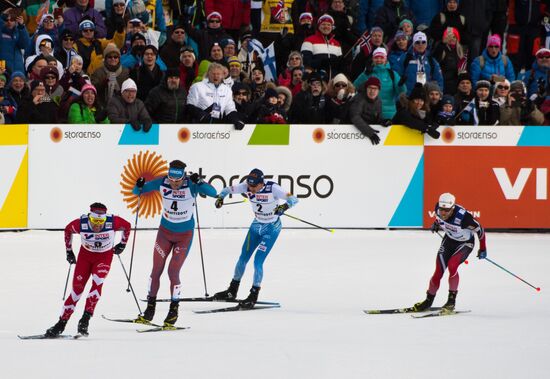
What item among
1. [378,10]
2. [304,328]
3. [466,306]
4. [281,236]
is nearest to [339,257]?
[281,236]

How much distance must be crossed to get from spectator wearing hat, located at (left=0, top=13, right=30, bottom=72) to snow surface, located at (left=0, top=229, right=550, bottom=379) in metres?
2.94

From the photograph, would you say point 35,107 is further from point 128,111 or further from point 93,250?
point 93,250

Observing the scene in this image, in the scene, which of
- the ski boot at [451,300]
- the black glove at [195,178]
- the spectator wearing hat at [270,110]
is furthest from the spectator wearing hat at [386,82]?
the black glove at [195,178]

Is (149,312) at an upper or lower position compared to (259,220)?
lower

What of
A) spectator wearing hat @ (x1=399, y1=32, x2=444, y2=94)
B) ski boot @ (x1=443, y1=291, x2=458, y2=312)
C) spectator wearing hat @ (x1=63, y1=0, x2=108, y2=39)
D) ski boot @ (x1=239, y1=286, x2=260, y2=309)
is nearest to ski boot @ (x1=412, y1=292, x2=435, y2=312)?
ski boot @ (x1=443, y1=291, x2=458, y2=312)

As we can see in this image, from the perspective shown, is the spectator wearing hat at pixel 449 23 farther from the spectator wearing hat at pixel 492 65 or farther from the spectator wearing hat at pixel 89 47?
the spectator wearing hat at pixel 89 47

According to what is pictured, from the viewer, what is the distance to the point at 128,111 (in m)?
18.9

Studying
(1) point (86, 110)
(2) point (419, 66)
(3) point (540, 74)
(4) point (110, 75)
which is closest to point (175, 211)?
(1) point (86, 110)

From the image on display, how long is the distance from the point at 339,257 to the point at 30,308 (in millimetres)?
5232

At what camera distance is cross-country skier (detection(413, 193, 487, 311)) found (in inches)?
556

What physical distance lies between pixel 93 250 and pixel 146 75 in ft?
23.7

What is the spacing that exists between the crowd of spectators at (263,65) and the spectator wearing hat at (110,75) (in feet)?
0.05

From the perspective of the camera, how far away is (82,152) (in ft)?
61.7

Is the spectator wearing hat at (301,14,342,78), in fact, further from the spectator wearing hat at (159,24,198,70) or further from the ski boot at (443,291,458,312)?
the ski boot at (443,291,458,312)
